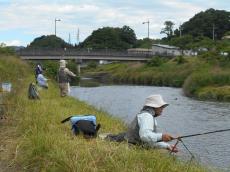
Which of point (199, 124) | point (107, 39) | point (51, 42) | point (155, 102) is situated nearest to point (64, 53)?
point (107, 39)

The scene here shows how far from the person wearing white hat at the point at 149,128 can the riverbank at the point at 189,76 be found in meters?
29.9

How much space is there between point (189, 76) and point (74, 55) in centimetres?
3066

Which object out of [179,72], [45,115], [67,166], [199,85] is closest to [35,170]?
[67,166]

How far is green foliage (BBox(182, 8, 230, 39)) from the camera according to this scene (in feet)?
376

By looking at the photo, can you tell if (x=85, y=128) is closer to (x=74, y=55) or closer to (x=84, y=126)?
(x=84, y=126)

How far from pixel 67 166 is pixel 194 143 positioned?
424 inches

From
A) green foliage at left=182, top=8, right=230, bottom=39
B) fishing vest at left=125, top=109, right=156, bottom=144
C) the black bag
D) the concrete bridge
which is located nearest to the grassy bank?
the black bag

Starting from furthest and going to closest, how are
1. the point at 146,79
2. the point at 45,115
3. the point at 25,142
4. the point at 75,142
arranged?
1. the point at 146,79
2. the point at 45,115
3. the point at 25,142
4. the point at 75,142

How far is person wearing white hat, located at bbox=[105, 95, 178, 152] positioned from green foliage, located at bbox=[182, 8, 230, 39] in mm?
107441

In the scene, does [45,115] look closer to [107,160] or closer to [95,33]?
→ [107,160]

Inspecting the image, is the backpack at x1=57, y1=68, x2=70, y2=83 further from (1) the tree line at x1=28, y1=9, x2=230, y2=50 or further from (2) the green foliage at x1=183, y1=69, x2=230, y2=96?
(1) the tree line at x1=28, y1=9, x2=230, y2=50

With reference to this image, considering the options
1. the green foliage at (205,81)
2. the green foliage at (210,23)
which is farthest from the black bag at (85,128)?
the green foliage at (210,23)

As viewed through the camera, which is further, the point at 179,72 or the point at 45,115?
the point at 179,72

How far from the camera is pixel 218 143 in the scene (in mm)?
16719
